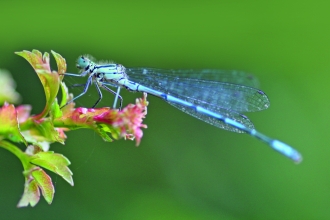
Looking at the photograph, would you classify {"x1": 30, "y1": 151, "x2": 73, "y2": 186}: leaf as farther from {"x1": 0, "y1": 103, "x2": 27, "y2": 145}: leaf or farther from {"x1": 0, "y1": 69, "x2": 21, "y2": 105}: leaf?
{"x1": 0, "y1": 69, "x2": 21, "y2": 105}: leaf

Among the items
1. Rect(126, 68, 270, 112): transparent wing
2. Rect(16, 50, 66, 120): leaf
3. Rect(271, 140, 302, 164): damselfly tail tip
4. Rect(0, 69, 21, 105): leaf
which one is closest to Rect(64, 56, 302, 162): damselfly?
Rect(126, 68, 270, 112): transparent wing

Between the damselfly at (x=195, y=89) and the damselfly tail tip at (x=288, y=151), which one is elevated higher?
the damselfly tail tip at (x=288, y=151)

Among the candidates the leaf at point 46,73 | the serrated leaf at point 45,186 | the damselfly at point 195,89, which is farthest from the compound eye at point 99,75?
the serrated leaf at point 45,186

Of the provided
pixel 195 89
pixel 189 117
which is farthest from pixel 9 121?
pixel 189 117

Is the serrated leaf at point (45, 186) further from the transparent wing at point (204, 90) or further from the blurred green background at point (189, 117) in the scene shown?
the blurred green background at point (189, 117)

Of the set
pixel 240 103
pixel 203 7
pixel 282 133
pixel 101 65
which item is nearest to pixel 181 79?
pixel 240 103

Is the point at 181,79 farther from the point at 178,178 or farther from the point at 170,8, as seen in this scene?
the point at 170,8
